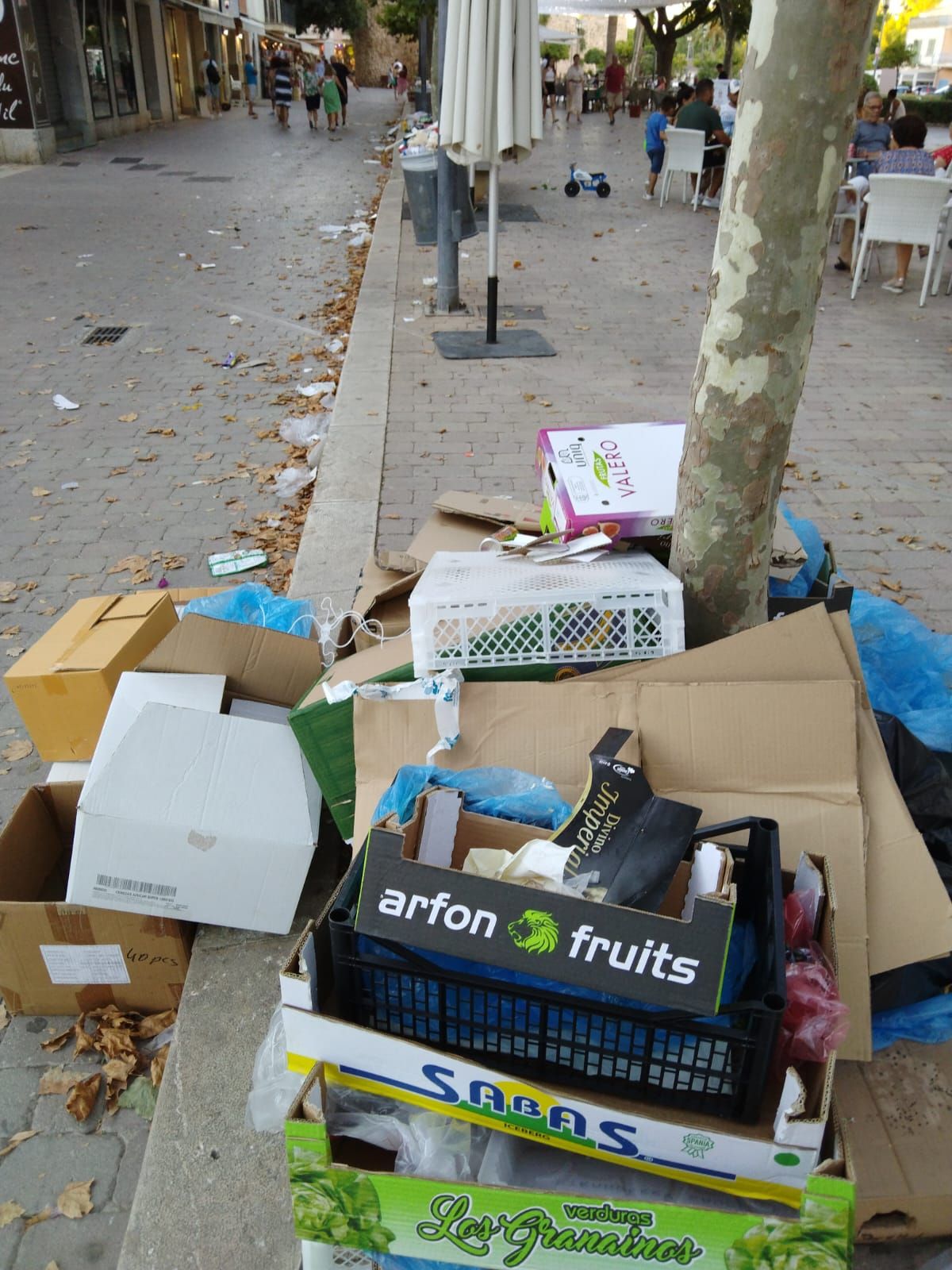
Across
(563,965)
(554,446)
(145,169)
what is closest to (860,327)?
(554,446)

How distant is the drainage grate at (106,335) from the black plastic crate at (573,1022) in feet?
25.0

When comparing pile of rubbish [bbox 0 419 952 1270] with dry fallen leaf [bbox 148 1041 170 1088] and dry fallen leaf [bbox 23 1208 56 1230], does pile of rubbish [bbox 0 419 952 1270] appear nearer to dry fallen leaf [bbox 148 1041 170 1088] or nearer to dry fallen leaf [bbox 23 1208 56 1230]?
dry fallen leaf [bbox 148 1041 170 1088]

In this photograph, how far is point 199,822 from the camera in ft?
7.64

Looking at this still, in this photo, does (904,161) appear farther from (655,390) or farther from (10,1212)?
(10,1212)

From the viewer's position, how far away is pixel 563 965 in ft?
5.04

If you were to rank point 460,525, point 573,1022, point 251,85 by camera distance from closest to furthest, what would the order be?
point 573,1022 < point 460,525 < point 251,85

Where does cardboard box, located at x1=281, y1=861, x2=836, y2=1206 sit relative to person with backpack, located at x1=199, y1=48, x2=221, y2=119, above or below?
below

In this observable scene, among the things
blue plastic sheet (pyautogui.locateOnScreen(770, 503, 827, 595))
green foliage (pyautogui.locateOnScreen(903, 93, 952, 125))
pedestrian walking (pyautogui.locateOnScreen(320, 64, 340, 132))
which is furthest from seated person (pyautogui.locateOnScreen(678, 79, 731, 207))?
green foliage (pyautogui.locateOnScreen(903, 93, 952, 125))

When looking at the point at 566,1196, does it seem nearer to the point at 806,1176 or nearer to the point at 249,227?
the point at 806,1176

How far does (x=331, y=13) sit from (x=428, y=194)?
4876 cm

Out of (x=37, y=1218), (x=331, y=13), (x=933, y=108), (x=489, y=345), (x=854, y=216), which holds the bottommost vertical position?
(x=37, y=1218)

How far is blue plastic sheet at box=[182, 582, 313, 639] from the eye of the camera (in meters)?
2.98

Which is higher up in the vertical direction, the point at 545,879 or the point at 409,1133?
the point at 545,879

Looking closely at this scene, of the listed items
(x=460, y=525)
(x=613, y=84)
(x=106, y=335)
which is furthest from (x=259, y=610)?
(x=613, y=84)
